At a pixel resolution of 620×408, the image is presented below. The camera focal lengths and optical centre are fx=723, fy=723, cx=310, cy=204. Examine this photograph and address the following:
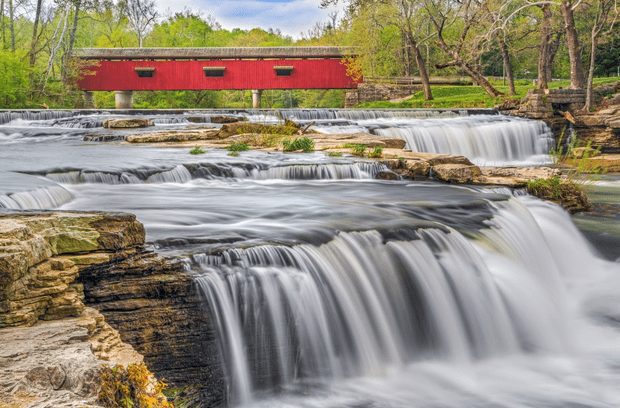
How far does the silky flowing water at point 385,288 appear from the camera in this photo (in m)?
6.99

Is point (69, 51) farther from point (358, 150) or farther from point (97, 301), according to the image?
point (97, 301)

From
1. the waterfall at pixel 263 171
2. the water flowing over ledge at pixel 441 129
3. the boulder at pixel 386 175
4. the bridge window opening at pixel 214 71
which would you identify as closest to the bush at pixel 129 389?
the waterfall at pixel 263 171

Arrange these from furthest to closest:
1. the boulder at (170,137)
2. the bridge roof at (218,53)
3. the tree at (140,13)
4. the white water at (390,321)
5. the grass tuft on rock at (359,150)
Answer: the tree at (140,13)
the bridge roof at (218,53)
the boulder at (170,137)
the grass tuft on rock at (359,150)
the white water at (390,321)

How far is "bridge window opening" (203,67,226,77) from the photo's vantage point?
5083 cm

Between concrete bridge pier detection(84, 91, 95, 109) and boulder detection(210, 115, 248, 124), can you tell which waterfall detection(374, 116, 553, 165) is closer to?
boulder detection(210, 115, 248, 124)

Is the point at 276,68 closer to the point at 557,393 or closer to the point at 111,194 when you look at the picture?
the point at 111,194

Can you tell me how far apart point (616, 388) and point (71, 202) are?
843 cm

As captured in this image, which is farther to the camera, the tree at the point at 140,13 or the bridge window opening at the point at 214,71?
the tree at the point at 140,13

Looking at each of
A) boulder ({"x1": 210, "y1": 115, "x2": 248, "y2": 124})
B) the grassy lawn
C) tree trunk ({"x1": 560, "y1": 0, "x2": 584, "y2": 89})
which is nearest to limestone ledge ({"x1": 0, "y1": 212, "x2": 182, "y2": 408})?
boulder ({"x1": 210, "y1": 115, "x2": 248, "y2": 124})

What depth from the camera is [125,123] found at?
27.2m

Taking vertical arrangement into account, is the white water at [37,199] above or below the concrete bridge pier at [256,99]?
below

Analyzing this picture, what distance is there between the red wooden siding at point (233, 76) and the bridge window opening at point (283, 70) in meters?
0.21

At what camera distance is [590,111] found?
28797mm

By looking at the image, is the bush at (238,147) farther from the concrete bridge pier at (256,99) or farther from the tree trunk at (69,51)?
the concrete bridge pier at (256,99)
